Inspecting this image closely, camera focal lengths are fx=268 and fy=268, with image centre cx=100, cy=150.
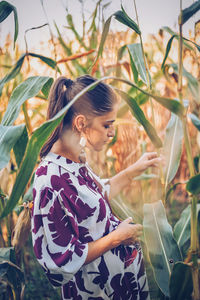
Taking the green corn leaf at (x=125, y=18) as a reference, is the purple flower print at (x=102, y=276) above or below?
below

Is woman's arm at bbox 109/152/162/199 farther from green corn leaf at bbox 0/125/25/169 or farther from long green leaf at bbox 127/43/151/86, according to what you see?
green corn leaf at bbox 0/125/25/169

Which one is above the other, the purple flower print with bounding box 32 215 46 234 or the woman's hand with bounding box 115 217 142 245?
the purple flower print with bounding box 32 215 46 234

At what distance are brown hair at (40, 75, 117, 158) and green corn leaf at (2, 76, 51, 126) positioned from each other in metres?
0.04

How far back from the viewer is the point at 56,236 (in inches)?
23.3

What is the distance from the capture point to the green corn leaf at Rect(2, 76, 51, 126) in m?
0.65

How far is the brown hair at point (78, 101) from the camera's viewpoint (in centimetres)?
66

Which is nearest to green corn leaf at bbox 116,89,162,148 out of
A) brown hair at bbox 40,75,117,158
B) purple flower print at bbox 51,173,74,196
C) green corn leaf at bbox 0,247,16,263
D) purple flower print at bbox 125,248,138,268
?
brown hair at bbox 40,75,117,158

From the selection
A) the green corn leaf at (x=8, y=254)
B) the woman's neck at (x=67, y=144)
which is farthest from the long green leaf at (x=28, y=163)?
the green corn leaf at (x=8, y=254)

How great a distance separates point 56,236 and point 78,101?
1.06ft

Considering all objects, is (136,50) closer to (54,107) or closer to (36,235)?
(54,107)

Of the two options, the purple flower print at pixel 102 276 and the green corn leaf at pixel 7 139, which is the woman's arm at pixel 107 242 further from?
the green corn leaf at pixel 7 139

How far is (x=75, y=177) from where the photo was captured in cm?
65

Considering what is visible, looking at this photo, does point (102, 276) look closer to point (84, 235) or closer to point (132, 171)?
point (84, 235)

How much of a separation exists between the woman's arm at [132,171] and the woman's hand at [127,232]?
0.17 metres
